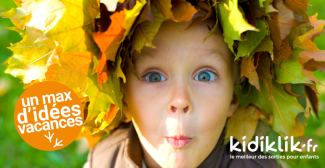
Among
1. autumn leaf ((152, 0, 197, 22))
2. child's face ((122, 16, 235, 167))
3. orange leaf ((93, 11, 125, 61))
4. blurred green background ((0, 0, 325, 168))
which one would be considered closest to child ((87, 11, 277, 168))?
child's face ((122, 16, 235, 167))

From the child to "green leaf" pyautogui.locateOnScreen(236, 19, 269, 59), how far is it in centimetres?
14

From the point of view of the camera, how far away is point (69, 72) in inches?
47.2

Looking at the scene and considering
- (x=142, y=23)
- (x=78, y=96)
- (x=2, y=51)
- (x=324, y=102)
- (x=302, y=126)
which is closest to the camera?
(x=142, y=23)

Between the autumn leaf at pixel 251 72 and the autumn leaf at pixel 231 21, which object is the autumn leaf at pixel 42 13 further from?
the autumn leaf at pixel 251 72

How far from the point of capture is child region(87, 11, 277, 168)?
4.00 ft

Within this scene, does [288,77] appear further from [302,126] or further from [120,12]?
[120,12]

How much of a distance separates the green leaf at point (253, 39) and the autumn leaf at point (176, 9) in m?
0.22

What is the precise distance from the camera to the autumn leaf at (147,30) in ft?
3.58

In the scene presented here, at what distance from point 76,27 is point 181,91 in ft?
1.45

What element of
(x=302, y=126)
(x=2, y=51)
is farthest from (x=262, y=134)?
(x=2, y=51)

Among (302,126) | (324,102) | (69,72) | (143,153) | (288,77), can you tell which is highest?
(69,72)

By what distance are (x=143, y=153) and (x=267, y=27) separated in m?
0.88

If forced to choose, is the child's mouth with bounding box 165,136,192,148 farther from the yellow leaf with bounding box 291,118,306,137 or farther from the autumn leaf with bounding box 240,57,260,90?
the yellow leaf with bounding box 291,118,306,137

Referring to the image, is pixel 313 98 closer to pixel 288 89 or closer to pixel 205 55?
pixel 288 89
